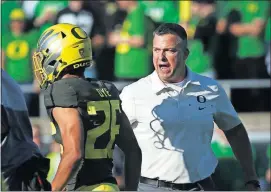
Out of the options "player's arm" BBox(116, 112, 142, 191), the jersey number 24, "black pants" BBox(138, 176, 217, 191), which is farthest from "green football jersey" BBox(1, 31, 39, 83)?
the jersey number 24

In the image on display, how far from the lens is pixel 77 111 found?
5316 mm

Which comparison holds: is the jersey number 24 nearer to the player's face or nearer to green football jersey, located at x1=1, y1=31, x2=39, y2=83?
the player's face

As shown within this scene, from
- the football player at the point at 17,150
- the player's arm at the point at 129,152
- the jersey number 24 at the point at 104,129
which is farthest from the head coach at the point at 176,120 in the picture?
the football player at the point at 17,150

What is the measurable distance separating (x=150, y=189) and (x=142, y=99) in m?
0.65

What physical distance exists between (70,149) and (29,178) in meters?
0.28

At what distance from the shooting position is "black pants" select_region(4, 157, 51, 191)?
16.9ft

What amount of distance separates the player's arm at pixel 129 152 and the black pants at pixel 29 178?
625 mm

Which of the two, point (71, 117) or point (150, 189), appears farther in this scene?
point (150, 189)

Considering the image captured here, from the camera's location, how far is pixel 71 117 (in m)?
5.28

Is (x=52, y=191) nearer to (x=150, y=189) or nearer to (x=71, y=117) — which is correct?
(x=71, y=117)

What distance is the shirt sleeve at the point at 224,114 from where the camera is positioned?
6.84 meters

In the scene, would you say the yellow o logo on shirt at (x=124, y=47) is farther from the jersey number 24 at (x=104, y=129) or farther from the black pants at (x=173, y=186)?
the jersey number 24 at (x=104, y=129)

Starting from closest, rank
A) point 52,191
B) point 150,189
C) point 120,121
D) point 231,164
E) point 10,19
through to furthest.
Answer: point 52,191, point 120,121, point 150,189, point 231,164, point 10,19

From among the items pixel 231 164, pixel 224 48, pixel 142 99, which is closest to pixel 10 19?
pixel 224 48
